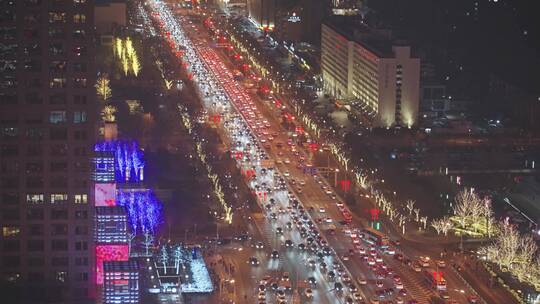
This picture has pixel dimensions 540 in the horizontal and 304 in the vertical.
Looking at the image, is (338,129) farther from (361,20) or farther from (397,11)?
(397,11)

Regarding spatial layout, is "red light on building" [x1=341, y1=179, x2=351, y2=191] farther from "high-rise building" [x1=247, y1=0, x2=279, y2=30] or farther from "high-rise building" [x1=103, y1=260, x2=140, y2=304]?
"high-rise building" [x1=247, y1=0, x2=279, y2=30]

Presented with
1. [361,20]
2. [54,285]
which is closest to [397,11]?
[361,20]

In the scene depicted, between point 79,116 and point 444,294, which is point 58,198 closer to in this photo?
point 79,116

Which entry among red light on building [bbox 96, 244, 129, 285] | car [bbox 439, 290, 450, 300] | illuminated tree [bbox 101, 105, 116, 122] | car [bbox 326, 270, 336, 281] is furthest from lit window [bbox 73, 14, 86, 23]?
illuminated tree [bbox 101, 105, 116, 122]

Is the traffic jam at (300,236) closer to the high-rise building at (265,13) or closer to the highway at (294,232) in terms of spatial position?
the highway at (294,232)

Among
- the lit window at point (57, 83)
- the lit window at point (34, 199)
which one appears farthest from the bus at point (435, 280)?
the lit window at point (57, 83)

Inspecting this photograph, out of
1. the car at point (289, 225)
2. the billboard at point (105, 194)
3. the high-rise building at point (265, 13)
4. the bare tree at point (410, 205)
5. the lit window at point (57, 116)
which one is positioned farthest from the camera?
the high-rise building at point (265, 13)
